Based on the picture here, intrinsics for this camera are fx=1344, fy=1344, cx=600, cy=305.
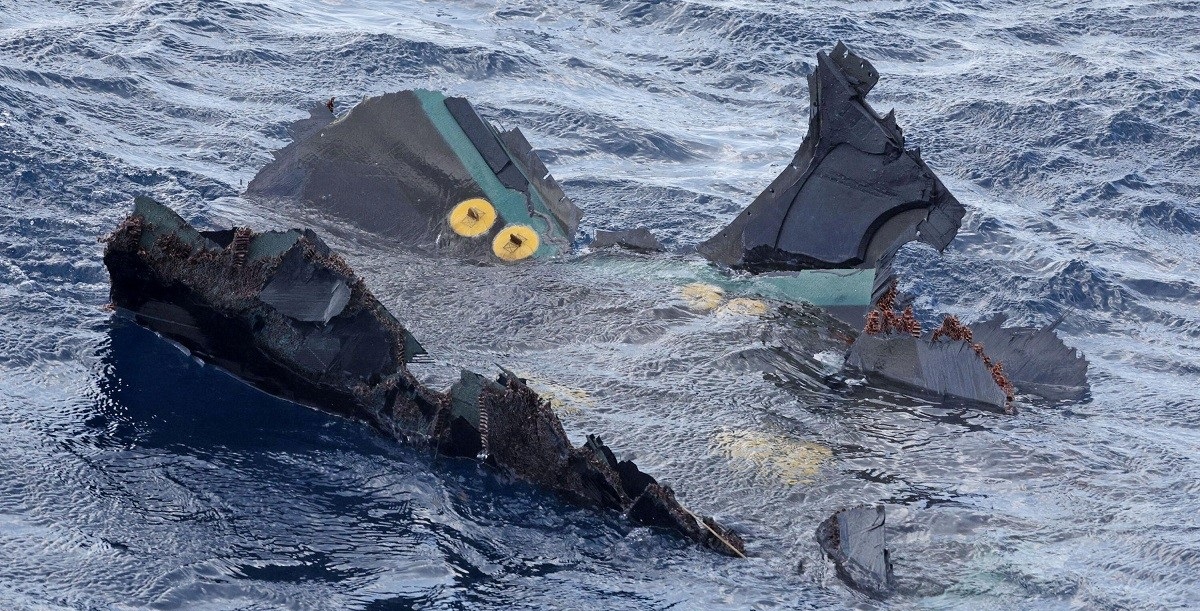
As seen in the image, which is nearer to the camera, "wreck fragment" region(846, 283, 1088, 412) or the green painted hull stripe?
"wreck fragment" region(846, 283, 1088, 412)

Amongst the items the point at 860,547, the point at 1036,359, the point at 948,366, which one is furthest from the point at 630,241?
the point at 860,547

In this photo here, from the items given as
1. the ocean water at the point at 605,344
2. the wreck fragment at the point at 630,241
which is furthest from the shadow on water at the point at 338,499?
the wreck fragment at the point at 630,241

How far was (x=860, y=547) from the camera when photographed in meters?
7.90

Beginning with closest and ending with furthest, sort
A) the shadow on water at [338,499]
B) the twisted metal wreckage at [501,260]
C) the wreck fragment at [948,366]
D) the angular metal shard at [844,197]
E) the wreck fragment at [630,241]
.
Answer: the shadow on water at [338,499]
the twisted metal wreckage at [501,260]
the wreck fragment at [948,366]
the angular metal shard at [844,197]
the wreck fragment at [630,241]

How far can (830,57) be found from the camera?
1122 centimetres

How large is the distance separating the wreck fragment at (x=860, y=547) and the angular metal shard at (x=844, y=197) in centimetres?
357

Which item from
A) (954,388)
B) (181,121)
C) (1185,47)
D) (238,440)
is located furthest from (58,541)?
(1185,47)

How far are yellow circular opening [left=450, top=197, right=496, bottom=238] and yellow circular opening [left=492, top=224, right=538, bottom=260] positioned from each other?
157 mm

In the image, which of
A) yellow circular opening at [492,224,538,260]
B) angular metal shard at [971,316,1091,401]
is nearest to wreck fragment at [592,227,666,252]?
yellow circular opening at [492,224,538,260]

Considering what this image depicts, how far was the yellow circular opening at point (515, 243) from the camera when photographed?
1205 cm

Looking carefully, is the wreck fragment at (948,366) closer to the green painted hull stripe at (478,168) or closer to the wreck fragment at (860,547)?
the wreck fragment at (860,547)

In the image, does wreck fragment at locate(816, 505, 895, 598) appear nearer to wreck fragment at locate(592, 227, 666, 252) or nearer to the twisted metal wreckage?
the twisted metal wreckage

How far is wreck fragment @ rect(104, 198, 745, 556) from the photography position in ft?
28.1

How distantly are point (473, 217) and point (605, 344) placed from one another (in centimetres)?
234
